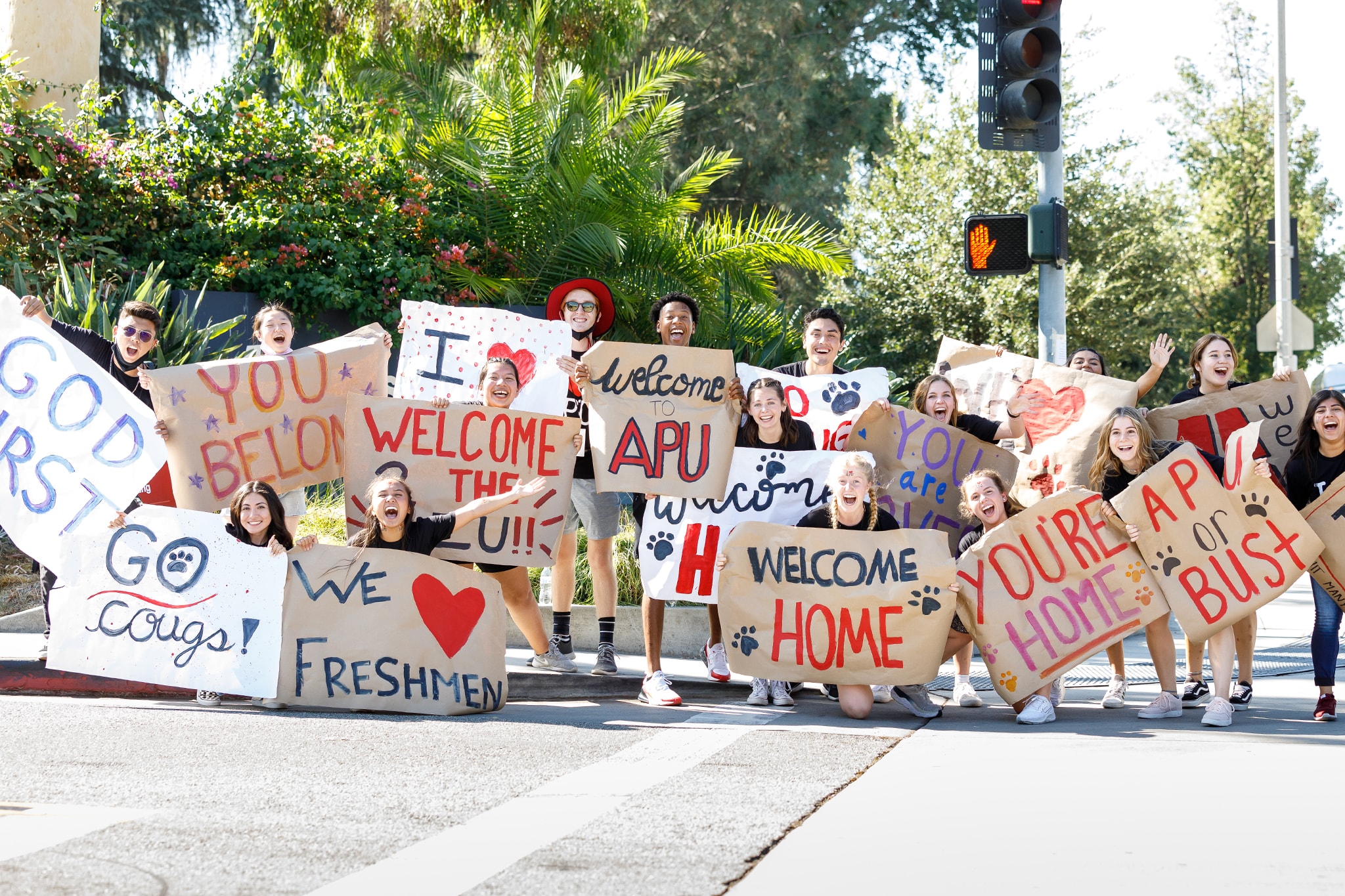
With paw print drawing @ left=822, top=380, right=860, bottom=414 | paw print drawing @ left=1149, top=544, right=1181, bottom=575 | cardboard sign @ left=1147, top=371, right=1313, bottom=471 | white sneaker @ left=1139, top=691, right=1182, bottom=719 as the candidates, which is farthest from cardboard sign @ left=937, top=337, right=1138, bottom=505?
white sneaker @ left=1139, top=691, right=1182, bottom=719

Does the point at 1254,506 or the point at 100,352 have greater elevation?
the point at 100,352

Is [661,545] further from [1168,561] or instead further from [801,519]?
[1168,561]

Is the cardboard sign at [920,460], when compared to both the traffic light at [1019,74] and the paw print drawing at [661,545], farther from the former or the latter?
the traffic light at [1019,74]

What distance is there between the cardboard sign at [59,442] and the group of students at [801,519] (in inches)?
5.3

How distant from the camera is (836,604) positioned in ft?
22.9

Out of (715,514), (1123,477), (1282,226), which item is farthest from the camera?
(1282,226)

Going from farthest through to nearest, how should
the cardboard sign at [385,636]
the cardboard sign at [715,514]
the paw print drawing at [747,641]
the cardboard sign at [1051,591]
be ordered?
the cardboard sign at [715,514] < the paw print drawing at [747,641] < the cardboard sign at [1051,591] < the cardboard sign at [385,636]

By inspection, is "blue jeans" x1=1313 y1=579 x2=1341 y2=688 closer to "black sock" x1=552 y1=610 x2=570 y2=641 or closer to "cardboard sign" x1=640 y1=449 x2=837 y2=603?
"cardboard sign" x1=640 y1=449 x2=837 y2=603

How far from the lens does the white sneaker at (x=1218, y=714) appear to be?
6609 millimetres

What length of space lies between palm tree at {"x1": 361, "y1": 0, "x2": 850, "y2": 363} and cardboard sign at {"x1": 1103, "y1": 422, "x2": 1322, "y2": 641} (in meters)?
7.11

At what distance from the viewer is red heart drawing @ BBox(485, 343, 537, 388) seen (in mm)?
8094

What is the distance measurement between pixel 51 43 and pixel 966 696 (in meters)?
12.0

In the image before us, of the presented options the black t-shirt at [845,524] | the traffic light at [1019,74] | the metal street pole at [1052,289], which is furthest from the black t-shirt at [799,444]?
the traffic light at [1019,74]

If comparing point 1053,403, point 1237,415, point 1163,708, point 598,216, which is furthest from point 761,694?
point 598,216
